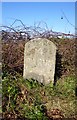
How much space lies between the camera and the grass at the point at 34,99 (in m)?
4.96

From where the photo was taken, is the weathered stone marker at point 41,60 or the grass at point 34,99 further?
the weathered stone marker at point 41,60

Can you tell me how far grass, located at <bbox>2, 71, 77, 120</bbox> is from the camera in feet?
16.3

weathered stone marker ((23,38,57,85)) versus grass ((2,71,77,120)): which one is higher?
weathered stone marker ((23,38,57,85))

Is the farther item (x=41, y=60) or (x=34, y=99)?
(x=41, y=60)

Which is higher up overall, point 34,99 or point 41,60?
point 41,60

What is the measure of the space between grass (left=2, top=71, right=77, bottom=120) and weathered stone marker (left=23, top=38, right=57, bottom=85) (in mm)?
213

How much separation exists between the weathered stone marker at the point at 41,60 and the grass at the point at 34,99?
0.70 ft

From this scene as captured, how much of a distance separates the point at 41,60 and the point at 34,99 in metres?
1.51

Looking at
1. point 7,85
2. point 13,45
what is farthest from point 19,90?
point 13,45

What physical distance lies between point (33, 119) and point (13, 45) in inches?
127

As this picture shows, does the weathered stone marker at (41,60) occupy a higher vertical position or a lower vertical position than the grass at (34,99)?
higher

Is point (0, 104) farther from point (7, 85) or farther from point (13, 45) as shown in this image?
point (13, 45)

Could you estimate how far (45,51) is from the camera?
6.70m

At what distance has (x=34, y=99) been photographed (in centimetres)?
551
